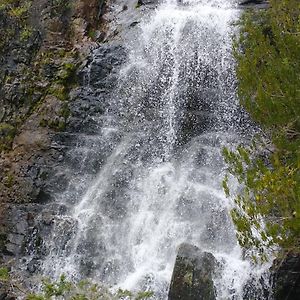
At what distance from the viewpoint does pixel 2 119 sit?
13.7 metres

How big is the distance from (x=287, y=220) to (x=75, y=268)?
212 inches

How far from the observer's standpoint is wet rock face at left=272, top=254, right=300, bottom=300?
7977 mm

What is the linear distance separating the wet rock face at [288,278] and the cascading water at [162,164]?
0.77 metres

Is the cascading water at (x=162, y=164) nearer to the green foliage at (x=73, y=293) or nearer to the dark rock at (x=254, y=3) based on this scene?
the dark rock at (x=254, y=3)

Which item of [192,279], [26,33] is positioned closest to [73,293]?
[192,279]

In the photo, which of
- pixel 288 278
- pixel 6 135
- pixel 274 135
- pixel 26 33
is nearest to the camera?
pixel 274 135

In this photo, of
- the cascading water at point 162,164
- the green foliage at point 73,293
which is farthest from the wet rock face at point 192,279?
the green foliage at point 73,293

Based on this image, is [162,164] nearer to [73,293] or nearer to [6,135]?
[6,135]

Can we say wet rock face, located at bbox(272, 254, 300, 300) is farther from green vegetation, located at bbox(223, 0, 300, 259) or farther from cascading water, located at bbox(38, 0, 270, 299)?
green vegetation, located at bbox(223, 0, 300, 259)

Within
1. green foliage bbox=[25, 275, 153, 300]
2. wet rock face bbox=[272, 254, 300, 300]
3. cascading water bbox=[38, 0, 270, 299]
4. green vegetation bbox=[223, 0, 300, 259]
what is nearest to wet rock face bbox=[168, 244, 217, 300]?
cascading water bbox=[38, 0, 270, 299]

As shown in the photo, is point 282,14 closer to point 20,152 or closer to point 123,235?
point 123,235

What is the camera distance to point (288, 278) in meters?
8.08

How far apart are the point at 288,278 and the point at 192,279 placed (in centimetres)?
150

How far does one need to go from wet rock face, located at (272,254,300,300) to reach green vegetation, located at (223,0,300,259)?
3.54 feet
